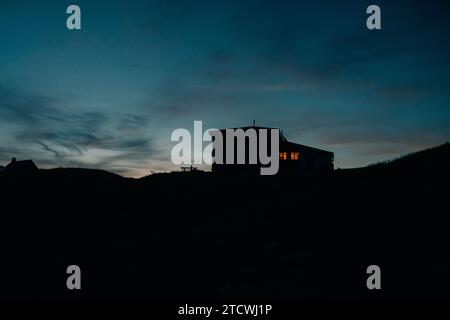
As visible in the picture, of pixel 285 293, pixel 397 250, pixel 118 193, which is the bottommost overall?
pixel 285 293

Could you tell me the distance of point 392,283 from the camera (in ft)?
39.3

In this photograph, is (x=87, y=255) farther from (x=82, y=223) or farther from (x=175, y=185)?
(x=175, y=185)

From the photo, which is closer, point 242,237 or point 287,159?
point 242,237

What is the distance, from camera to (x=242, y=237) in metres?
18.7

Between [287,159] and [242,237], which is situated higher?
[287,159]

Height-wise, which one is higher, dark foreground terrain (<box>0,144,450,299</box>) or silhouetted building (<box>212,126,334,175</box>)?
silhouetted building (<box>212,126,334,175</box>)

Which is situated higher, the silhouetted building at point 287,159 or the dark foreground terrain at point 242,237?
the silhouetted building at point 287,159

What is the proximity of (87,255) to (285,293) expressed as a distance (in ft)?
35.4

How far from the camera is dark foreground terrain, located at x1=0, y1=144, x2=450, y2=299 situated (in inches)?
527

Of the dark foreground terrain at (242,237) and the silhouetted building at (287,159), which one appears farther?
the silhouetted building at (287,159)

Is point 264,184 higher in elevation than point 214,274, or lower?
higher

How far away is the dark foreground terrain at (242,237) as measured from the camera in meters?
13.4

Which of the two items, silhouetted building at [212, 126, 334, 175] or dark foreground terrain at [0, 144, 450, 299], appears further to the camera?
silhouetted building at [212, 126, 334, 175]
